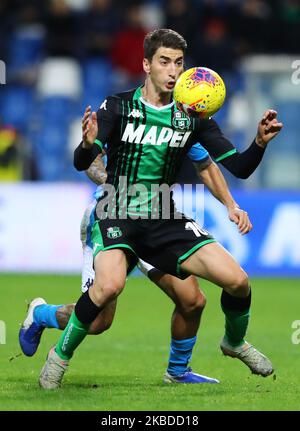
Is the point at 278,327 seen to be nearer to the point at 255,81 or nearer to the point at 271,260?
the point at 271,260

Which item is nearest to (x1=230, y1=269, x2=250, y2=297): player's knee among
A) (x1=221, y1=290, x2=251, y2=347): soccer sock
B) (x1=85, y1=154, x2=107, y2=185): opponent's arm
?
(x1=221, y1=290, x2=251, y2=347): soccer sock

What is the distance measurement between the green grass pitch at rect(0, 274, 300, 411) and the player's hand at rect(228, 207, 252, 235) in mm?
1027

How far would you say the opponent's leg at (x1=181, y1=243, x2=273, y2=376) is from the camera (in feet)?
23.4

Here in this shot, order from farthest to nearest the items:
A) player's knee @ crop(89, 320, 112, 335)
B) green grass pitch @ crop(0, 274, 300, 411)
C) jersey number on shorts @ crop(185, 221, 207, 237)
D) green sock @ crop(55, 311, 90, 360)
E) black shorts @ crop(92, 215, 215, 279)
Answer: player's knee @ crop(89, 320, 112, 335) → jersey number on shorts @ crop(185, 221, 207, 237) → black shorts @ crop(92, 215, 215, 279) → green sock @ crop(55, 311, 90, 360) → green grass pitch @ crop(0, 274, 300, 411)

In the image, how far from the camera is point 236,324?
7473mm

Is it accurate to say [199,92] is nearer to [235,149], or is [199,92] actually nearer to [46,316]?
[235,149]

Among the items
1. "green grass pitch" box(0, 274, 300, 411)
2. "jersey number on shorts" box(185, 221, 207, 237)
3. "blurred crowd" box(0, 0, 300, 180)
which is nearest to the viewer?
"green grass pitch" box(0, 274, 300, 411)

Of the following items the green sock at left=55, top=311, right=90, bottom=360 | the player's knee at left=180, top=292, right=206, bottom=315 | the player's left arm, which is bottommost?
the green sock at left=55, top=311, right=90, bottom=360

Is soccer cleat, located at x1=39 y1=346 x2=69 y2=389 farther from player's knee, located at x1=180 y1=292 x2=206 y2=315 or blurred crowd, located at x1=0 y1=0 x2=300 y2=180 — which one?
blurred crowd, located at x1=0 y1=0 x2=300 y2=180

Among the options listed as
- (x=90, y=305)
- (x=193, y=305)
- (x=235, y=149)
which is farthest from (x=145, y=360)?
(x=235, y=149)

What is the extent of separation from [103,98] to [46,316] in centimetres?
1047

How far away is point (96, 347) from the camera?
9.85 metres
